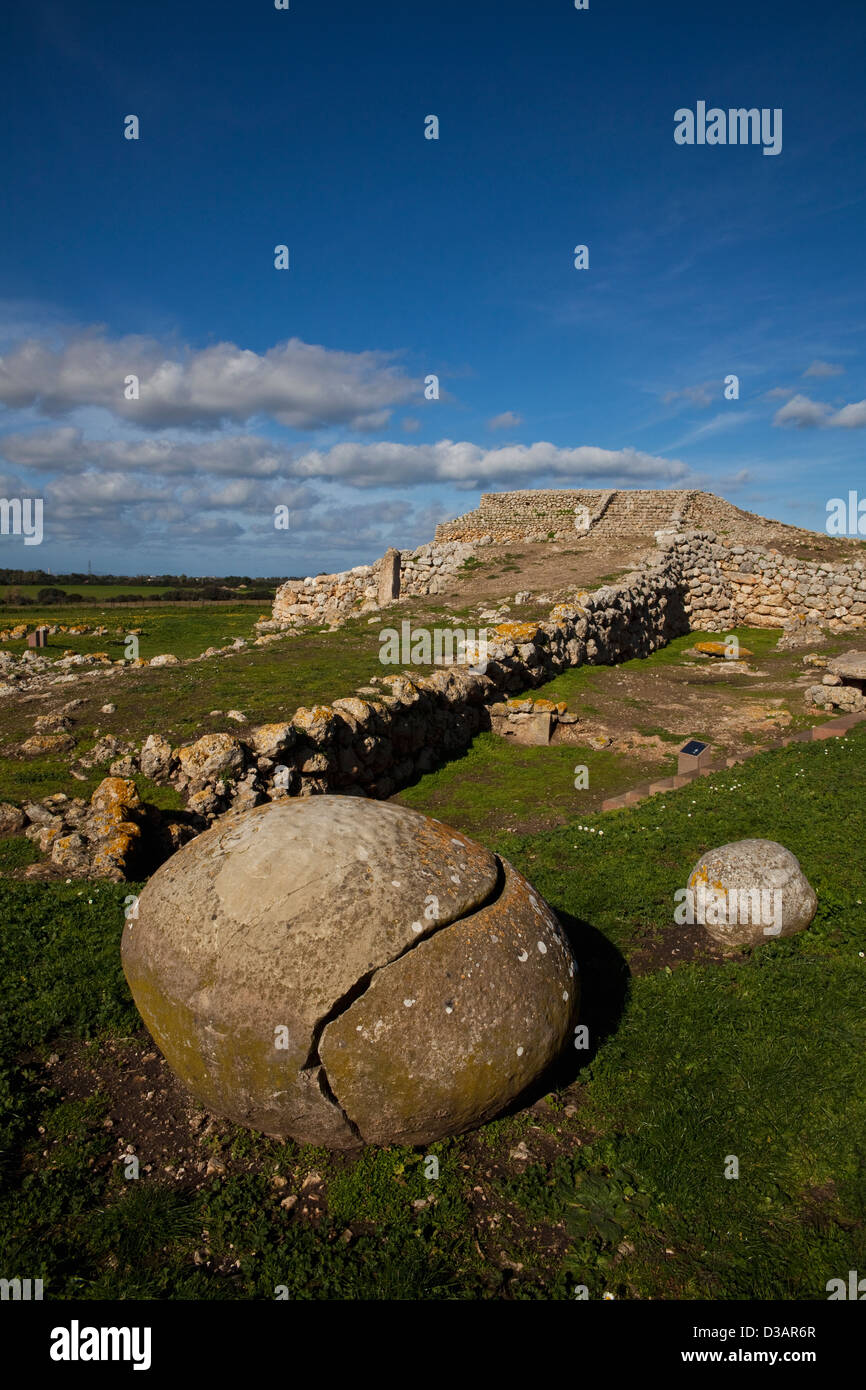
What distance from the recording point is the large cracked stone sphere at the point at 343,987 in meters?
4.43

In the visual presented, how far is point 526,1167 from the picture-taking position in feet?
15.9

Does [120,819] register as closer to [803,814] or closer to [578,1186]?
[578,1186]

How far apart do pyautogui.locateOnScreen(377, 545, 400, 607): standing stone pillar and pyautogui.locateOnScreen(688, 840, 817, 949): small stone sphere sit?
23.2 meters

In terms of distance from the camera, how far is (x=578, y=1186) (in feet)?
15.5

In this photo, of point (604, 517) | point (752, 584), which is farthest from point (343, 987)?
point (604, 517)

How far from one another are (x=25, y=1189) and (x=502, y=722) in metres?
14.5

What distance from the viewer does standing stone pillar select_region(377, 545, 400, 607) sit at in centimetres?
2991

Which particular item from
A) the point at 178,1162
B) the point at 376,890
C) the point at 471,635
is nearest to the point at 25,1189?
the point at 178,1162

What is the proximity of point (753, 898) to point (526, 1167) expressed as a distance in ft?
13.1

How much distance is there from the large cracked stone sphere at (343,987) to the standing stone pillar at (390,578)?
25222 millimetres

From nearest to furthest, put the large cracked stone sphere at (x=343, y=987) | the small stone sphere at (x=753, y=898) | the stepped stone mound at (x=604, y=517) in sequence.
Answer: the large cracked stone sphere at (x=343, y=987)
the small stone sphere at (x=753, y=898)
the stepped stone mound at (x=604, y=517)

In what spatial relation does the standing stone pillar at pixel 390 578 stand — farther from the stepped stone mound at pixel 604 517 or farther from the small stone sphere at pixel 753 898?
the small stone sphere at pixel 753 898

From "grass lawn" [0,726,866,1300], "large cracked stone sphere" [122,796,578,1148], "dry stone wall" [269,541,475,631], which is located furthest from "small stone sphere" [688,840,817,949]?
"dry stone wall" [269,541,475,631]
